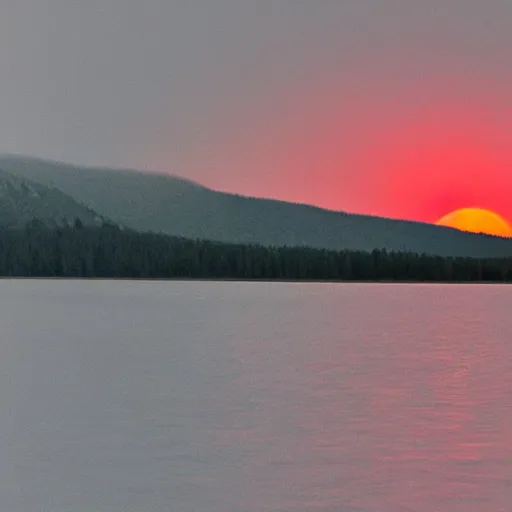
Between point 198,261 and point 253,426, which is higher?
point 198,261

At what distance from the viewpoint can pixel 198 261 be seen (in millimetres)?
151250

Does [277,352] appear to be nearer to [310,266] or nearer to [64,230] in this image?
[310,266]

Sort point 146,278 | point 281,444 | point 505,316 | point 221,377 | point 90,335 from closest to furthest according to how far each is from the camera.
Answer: point 281,444 → point 221,377 → point 90,335 → point 505,316 → point 146,278

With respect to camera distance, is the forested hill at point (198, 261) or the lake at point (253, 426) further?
the forested hill at point (198, 261)

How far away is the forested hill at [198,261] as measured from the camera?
456 feet

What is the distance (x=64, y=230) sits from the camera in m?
176

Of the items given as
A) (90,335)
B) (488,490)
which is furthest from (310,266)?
(488,490)

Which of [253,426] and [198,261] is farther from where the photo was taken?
[198,261]

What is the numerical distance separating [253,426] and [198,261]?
445 ft

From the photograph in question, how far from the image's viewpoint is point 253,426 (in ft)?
52.5

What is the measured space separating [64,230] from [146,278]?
28.4 m

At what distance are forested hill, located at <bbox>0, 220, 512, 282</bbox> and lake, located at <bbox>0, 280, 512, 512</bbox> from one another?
108 meters

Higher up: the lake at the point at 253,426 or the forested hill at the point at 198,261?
the forested hill at the point at 198,261

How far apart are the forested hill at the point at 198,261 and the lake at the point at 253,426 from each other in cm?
10763
